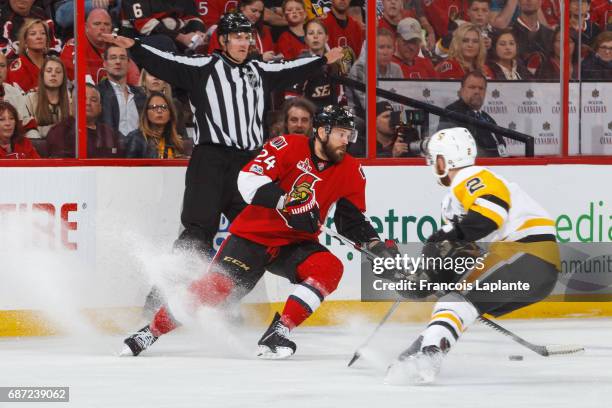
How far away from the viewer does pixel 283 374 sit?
16.8ft

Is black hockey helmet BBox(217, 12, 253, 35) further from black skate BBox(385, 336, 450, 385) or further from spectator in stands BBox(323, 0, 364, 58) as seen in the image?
black skate BBox(385, 336, 450, 385)

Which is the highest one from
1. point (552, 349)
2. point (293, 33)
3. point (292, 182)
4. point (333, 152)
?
point (293, 33)

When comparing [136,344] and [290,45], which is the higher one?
[290,45]

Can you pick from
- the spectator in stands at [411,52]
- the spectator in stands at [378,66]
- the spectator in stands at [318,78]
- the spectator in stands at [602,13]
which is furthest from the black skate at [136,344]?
the spectator in stands at [602,13]

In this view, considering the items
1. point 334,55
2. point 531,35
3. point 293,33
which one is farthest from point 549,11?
point 293,33

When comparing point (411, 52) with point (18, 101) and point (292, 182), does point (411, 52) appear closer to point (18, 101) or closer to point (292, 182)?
point (292, 182)

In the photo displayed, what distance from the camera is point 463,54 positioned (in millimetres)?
7121

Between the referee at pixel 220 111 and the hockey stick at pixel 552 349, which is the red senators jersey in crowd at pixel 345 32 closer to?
the referee at pixel 220 111

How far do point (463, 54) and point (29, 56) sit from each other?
211 cm

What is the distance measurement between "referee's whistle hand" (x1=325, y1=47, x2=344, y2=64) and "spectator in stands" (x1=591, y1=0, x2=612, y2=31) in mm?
1438

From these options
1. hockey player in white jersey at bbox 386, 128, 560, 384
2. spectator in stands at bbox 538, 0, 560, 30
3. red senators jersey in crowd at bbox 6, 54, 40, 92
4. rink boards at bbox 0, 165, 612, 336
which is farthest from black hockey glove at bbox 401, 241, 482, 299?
spectator in stands at bbox 538, 0, 560, 30

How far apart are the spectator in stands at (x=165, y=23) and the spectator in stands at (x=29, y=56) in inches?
15.3

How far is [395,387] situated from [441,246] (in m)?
0.55

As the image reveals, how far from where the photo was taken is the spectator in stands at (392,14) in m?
6.96
